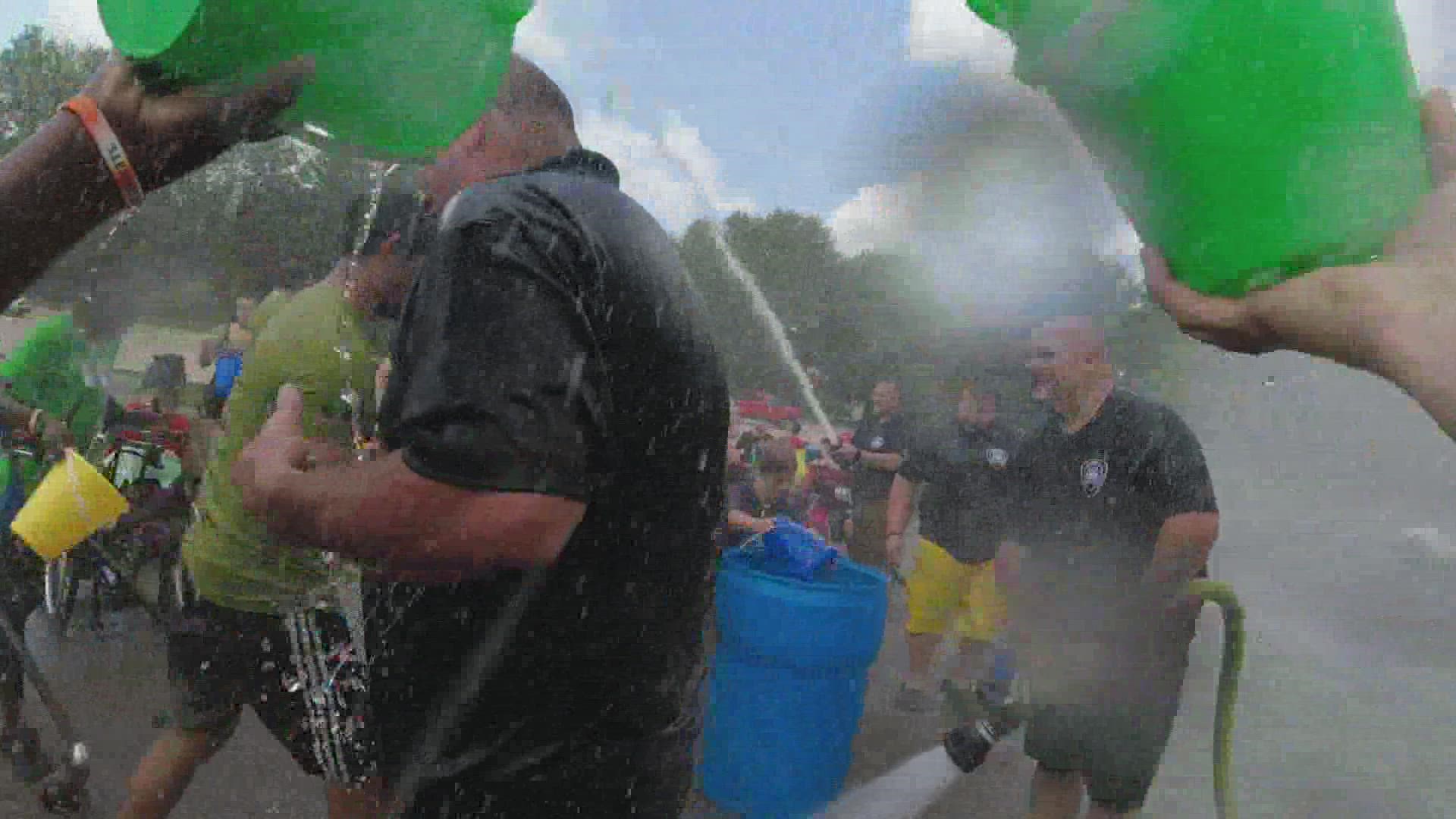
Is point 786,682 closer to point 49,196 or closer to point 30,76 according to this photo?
point 49,196

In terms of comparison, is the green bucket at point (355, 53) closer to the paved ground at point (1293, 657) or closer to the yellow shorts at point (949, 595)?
the paved ground at point (1293, 657)

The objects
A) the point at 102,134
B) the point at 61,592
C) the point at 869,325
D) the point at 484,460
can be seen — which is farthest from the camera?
the point at 869,325

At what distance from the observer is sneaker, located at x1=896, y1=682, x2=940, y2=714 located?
6012 millimetres

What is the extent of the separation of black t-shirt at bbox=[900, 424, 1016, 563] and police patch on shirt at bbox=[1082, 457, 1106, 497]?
2.23m

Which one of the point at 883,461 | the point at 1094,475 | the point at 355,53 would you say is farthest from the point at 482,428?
the point at 883,461

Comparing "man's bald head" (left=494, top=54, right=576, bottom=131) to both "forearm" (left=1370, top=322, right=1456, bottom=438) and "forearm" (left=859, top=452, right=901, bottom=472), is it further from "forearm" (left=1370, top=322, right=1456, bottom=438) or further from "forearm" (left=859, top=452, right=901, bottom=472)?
"forearm" (left=859, top=452, right=901, bottom=472)

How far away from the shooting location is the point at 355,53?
126 centimetres

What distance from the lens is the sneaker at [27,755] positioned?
3.73 meters

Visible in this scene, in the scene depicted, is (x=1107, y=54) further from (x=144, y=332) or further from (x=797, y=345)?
(x=144, y=332)

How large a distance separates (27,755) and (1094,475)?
12.1 ft

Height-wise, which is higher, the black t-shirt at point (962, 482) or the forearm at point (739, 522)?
the forearm at point (739, 522)

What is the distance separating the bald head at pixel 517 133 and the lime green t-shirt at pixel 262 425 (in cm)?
114

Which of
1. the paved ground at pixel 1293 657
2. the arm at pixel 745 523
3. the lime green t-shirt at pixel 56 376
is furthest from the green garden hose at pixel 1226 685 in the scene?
the lime green t-shirt at pixel 56 376

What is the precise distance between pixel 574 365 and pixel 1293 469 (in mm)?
14290
